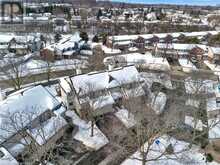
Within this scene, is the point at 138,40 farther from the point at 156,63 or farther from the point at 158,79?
the point at 158,79

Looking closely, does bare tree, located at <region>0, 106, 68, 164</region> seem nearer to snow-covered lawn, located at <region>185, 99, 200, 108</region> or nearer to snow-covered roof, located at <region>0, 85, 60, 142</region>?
snow-covered roof, located at <region>0, 85, 60, 142</region>

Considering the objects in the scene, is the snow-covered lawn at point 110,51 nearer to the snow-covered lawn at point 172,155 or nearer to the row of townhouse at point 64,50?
the row of townhouse at point 64,50

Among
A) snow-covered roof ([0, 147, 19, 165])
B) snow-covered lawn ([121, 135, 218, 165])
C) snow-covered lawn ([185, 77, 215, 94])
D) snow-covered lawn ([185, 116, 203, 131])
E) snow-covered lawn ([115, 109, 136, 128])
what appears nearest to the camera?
snow-covered roof ([0, 147, 19, 165])

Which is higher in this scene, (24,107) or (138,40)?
(138,40)

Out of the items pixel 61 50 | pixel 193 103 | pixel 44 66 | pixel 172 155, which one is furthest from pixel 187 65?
pixel 172 155

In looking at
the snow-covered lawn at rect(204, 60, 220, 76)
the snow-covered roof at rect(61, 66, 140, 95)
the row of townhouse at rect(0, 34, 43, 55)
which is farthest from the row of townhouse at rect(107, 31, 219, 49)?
the snow-covered roof at rect(61, 66, 140, 95)
